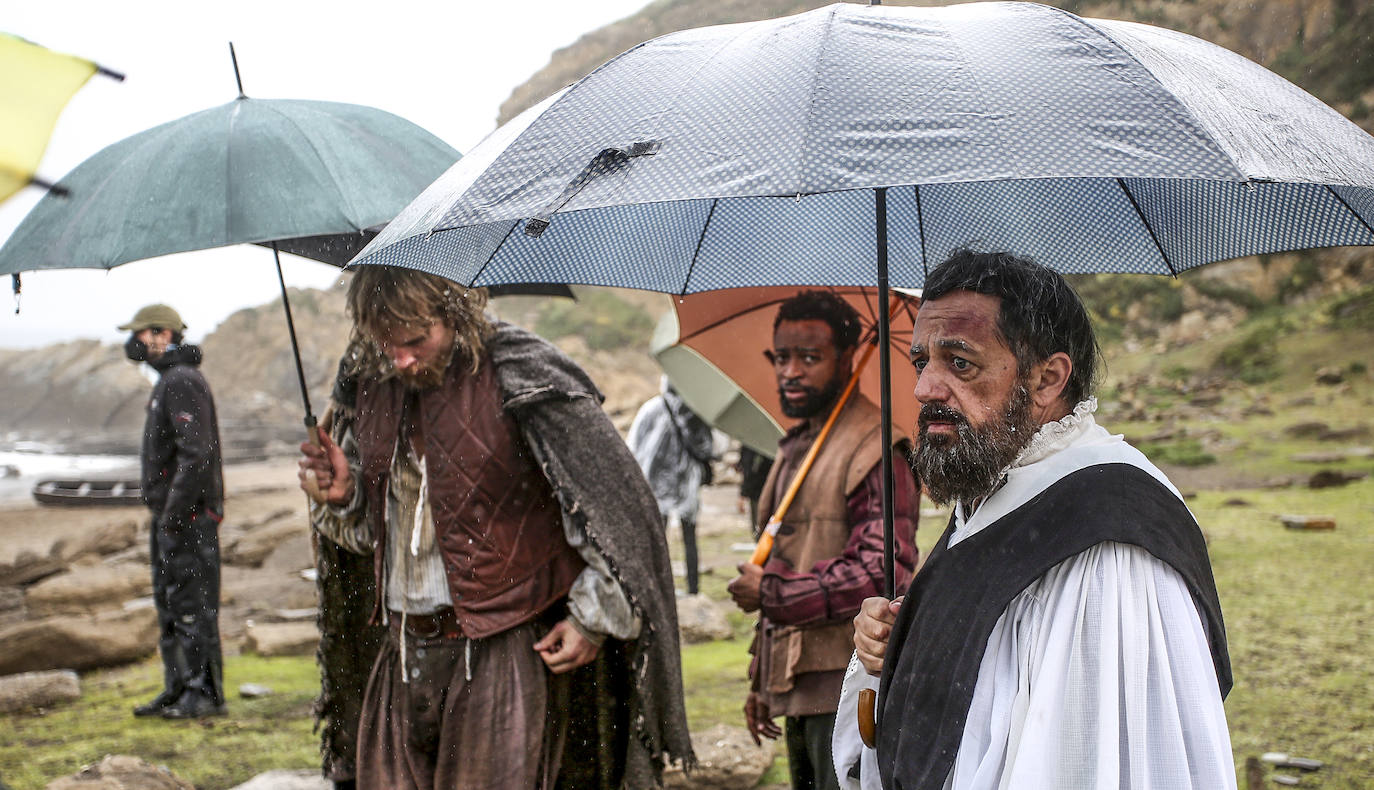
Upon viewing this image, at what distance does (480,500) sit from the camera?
119 inches

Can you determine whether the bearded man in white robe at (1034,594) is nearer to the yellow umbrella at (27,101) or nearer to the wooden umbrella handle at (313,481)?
the yellow umbrella at (27,101)

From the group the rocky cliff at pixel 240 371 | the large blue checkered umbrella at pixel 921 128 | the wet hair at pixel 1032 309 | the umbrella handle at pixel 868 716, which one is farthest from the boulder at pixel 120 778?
the rocky cliff at pixel 240 371

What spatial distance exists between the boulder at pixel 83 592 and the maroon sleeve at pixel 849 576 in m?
7.80

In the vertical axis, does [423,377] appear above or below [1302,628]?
above

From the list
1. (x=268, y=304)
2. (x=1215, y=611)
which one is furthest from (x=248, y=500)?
(x=268, y=304)

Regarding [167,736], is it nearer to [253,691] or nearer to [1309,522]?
[253,691]

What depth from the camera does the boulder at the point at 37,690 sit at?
615 centimetres

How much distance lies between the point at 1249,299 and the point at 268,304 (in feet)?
130

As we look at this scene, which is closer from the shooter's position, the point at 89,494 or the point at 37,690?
→ the point at 37,690

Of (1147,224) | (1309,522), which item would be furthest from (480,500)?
(1309,522)

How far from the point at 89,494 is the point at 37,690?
11986 millimetres

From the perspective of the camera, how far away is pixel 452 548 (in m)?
3.02

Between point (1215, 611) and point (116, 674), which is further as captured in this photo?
point (116, 674)

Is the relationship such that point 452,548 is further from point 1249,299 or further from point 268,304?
point 268,304
